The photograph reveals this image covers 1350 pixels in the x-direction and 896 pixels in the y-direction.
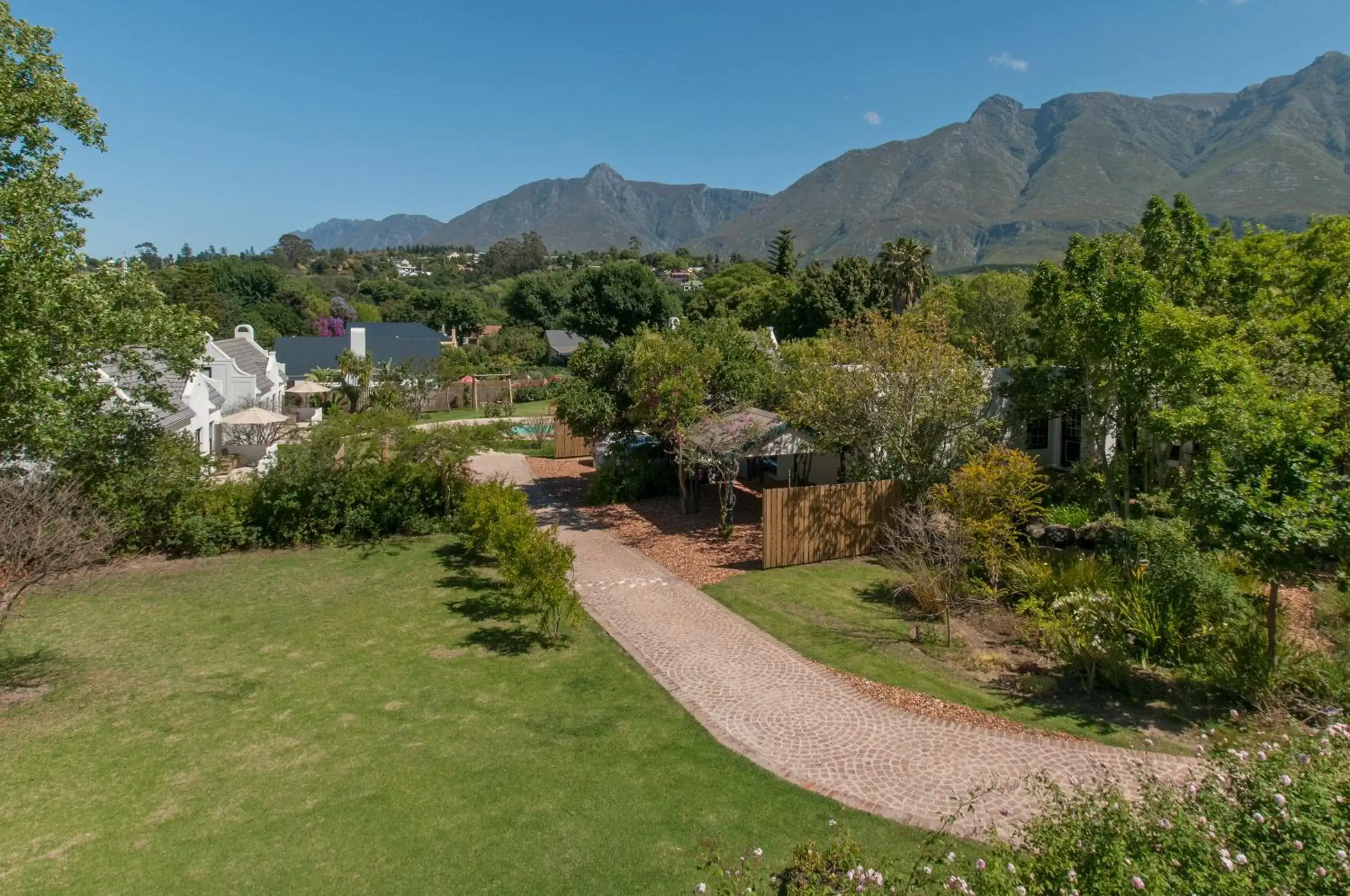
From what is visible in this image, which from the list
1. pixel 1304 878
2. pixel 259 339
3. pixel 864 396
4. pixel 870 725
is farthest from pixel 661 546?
pixel 259 339

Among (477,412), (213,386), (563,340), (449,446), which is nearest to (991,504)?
(449,446)

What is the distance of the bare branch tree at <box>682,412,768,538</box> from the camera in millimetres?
18250

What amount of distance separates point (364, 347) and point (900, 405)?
1614 inches

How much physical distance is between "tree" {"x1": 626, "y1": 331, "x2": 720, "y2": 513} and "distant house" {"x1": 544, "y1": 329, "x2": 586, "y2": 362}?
167 feet

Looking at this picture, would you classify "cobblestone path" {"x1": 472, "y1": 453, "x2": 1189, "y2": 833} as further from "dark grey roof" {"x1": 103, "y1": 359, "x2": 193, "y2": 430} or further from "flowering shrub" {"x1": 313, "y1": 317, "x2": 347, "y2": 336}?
"flowering shrub" {"x1": 313, "y1": 317, "x2": 347, "y2": 336}

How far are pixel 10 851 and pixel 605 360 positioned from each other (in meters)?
16.6

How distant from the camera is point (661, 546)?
17875 millimetres

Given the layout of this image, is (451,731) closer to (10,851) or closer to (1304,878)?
(10,851)

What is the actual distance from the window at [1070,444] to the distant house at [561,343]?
5177 cm

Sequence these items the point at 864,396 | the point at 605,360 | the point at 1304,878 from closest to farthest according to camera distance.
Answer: the point at 1304,878 → the point at 864,396 → the point at 605,360

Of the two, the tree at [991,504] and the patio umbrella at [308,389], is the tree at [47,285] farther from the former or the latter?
the patio umbrella at [308,389]

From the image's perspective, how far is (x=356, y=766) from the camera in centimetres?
815

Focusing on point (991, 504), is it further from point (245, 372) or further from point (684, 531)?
point (245, 372)

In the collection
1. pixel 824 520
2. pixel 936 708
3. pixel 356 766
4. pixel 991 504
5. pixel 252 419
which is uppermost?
pixel 252 419
